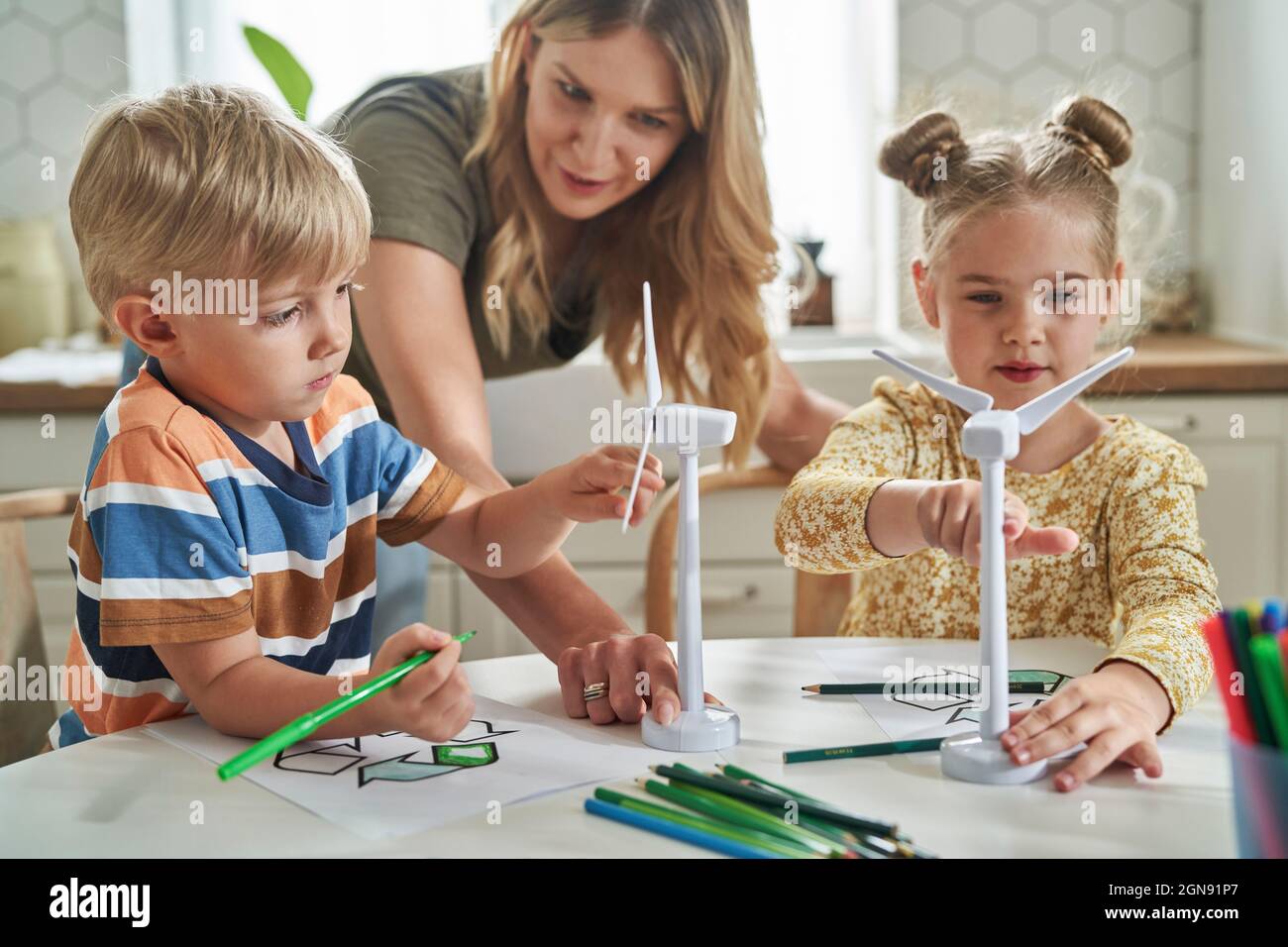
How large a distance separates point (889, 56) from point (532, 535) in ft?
6.03

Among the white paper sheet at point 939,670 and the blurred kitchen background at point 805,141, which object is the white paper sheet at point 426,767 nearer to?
the white paper sheet at point 939,670

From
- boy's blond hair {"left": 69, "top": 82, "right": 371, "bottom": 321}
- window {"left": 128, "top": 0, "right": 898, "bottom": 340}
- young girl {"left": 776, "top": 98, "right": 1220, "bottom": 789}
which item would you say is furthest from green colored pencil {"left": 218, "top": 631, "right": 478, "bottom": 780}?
window {"left": 128, "top": 0, "right": 898, "bottom": 340}

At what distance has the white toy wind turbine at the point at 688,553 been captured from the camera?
0.80 m

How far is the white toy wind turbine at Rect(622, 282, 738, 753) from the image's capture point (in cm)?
80

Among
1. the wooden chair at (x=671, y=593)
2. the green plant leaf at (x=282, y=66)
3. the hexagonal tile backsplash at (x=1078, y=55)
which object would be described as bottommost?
the wooden chair at (x=671, y=593)

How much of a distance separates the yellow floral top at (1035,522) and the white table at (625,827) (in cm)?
18

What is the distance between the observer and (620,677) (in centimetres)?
93

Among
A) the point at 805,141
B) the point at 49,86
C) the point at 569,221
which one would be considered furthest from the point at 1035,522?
the point at 49,86

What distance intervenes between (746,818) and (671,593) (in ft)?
2.66

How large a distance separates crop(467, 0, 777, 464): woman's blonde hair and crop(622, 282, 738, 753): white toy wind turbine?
68 centimetres

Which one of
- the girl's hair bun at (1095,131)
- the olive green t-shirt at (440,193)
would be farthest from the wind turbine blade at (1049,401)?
the olive green t-shirt at (440,193)

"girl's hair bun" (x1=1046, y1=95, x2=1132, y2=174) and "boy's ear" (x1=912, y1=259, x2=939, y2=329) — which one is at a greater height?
"girl's hair bun" (x1=1046, y1=95, x2=1132, y2=174)

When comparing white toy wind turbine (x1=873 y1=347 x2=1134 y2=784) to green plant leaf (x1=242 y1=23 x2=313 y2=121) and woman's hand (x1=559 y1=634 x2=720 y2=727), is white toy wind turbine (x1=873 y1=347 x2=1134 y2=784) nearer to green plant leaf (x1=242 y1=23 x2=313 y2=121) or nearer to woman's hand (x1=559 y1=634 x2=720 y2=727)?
woman's hand (x1=559 y1=634 x2=720 y2=727)
